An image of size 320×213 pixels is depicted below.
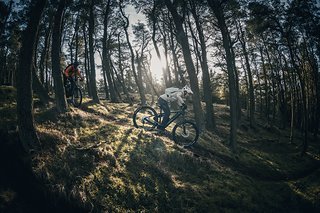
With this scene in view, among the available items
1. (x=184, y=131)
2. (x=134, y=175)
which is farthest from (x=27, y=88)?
(x=184, y=131)

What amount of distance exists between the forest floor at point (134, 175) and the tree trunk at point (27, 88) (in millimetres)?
511

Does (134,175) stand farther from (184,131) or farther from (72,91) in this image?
(72,91)

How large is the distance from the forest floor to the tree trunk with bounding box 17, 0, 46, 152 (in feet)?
1.68

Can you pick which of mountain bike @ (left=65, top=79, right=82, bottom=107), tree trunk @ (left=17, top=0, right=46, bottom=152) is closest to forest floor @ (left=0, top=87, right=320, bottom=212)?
tree trunk @ (left=17, top=0, right=46, bottom=152)

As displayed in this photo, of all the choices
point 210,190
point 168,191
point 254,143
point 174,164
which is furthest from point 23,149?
point 254,143

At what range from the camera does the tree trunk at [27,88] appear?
7551 mm

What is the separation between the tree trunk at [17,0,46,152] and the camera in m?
7.55

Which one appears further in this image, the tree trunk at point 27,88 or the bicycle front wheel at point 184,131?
the bicycle front wheel at point 184,131

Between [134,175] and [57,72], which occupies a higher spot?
[57,72]

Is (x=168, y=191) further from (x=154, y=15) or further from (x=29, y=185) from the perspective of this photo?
(x=154, y=15)

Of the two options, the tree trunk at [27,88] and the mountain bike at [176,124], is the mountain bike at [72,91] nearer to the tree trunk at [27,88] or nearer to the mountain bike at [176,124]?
the mountain bike at [176,124]

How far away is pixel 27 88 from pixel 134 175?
16.3ft

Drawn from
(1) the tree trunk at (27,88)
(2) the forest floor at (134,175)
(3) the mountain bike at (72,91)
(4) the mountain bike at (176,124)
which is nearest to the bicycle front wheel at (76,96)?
(3) the mountain bike at (72,91)

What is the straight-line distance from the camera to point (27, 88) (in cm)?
789
